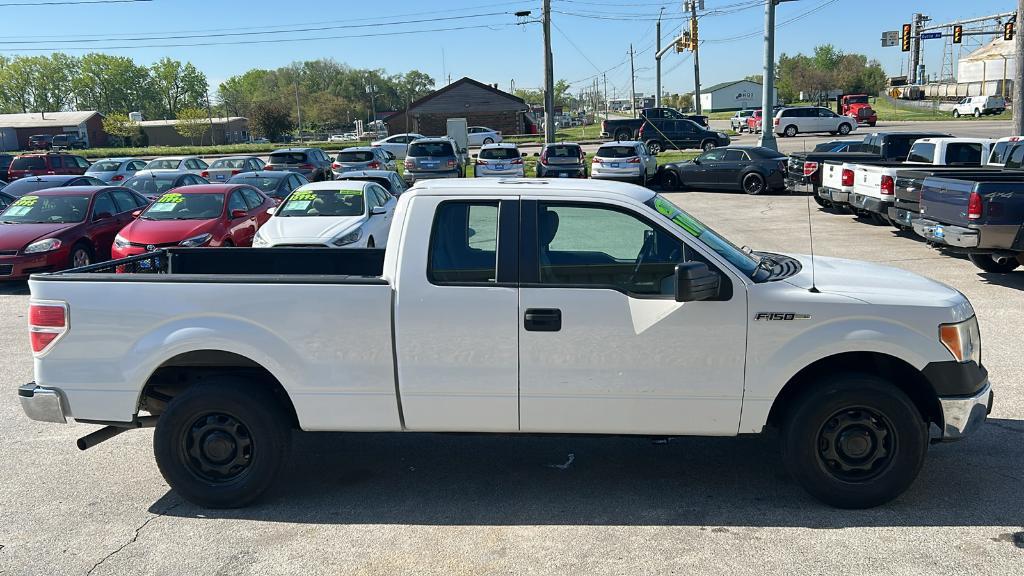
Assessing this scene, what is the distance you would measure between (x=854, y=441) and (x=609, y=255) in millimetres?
1733

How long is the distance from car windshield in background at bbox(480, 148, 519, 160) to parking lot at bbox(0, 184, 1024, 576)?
71.8 feet

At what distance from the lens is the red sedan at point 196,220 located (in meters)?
12.5

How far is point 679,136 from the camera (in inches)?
1670

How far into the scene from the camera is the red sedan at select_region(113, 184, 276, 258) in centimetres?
1250

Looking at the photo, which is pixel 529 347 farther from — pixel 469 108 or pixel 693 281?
pixel 469 108

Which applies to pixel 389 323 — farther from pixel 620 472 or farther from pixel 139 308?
pixel 620 472

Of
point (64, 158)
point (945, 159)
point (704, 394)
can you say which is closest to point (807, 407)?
point (704, 394)

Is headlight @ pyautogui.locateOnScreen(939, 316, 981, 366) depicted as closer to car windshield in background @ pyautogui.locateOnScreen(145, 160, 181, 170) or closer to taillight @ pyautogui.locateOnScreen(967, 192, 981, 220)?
taillight @ pyautogui.locateOnScreen(967, 192, 981, 220)

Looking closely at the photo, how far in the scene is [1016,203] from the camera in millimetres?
10094

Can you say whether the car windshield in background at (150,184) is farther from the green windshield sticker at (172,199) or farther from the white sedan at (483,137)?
the white sedan at (483,137)

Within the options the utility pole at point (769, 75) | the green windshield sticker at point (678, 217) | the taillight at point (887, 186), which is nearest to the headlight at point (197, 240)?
the green windshield sticker at point (678, 217)

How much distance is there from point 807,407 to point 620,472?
133cm

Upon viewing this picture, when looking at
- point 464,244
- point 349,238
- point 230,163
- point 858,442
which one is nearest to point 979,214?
point 858,442

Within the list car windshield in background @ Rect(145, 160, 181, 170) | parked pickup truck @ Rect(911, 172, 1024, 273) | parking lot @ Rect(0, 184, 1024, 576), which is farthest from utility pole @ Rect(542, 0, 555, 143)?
parking lot @ Rect(0, 184, 1024, 576)
